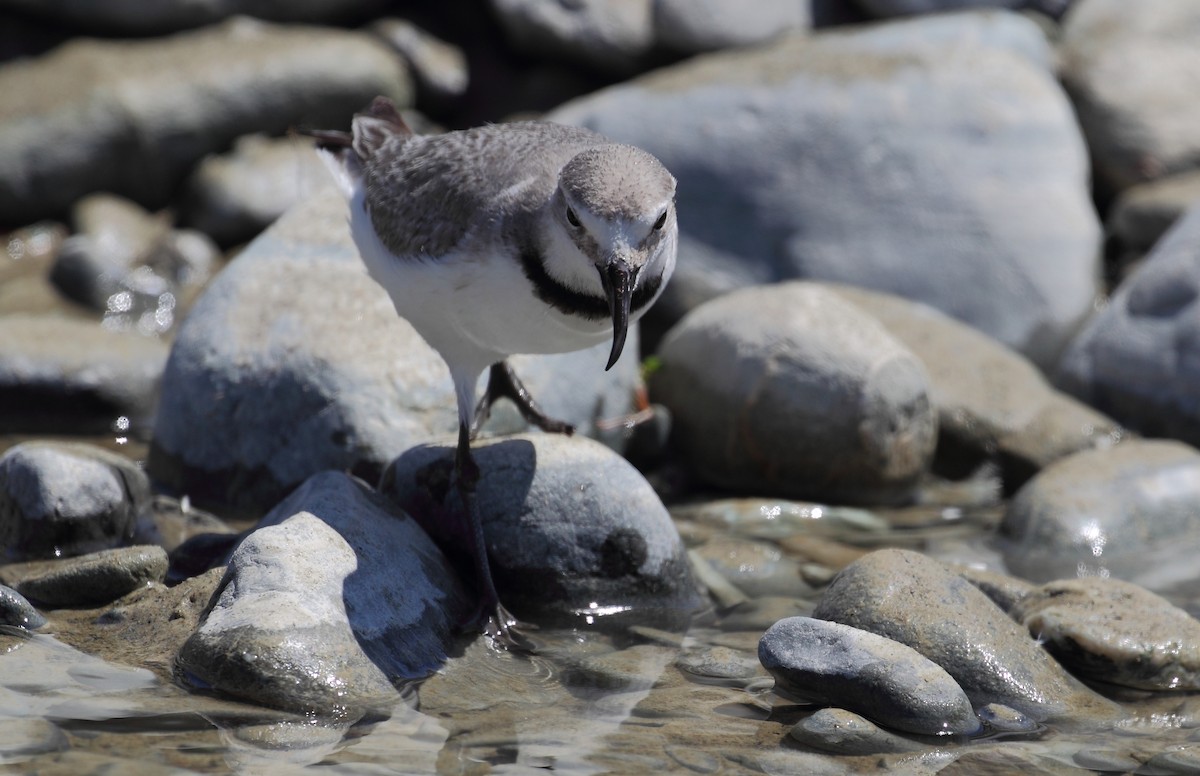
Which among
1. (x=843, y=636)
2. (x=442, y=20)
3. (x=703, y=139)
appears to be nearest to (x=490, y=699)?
(x=843, y=636)

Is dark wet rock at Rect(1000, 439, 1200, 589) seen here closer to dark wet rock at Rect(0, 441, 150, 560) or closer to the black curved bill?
the black curved bill

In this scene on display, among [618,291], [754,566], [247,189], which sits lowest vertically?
[754,566]

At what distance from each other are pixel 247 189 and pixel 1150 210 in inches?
276

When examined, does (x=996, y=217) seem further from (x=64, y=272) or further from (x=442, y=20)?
(x=64, y=272)

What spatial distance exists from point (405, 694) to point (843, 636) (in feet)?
4.95

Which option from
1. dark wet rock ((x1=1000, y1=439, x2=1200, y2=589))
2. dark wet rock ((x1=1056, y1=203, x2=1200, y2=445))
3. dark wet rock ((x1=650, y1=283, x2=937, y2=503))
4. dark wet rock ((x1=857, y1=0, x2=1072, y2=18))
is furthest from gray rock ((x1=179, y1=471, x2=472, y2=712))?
dark wet rock ((x1=857, y1=0, x2=1072, y2=18))

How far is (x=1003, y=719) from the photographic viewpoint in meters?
4.76

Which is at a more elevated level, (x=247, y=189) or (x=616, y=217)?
(x=616, y=217)

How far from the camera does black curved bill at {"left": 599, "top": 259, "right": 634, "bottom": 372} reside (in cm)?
448

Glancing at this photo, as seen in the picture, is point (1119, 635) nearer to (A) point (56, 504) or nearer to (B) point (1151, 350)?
(B) point (1151, 350)

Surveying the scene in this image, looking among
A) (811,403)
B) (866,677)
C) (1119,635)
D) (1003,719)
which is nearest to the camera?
(866,677)

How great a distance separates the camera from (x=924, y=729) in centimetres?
458

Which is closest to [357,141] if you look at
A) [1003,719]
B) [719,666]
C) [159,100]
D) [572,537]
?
[572,537]

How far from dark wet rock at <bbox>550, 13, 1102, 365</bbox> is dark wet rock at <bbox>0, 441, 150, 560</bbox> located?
4585mm
